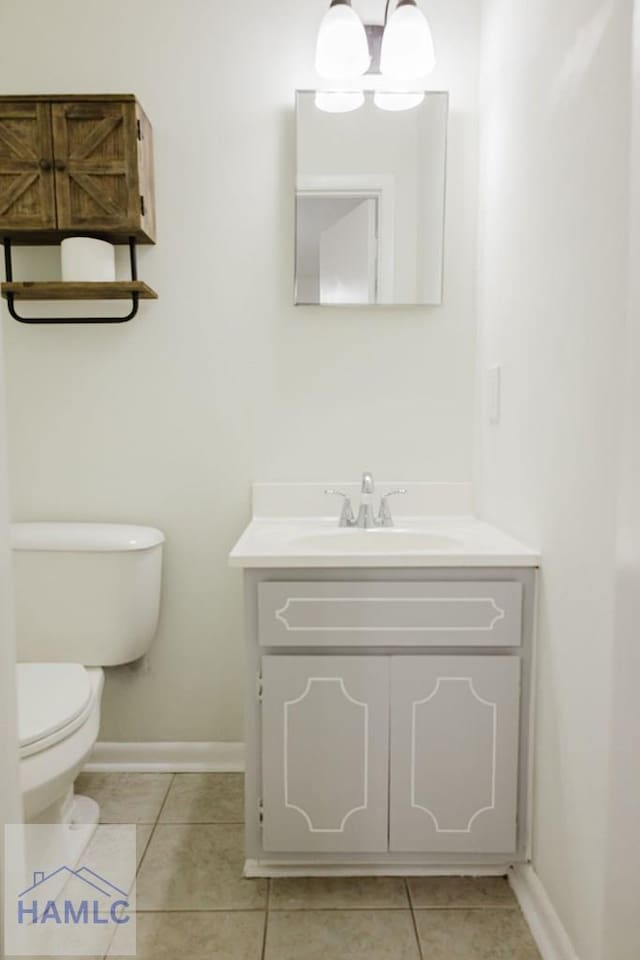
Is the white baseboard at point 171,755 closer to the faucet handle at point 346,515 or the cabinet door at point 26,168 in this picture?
the faucet handle at point 346,515

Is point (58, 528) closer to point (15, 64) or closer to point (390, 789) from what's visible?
point (390, 789)

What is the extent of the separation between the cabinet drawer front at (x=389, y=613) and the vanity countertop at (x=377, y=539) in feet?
0.19

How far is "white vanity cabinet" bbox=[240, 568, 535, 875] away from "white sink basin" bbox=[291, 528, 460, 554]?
0.29 meters

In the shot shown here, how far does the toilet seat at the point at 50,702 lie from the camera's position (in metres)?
1.38

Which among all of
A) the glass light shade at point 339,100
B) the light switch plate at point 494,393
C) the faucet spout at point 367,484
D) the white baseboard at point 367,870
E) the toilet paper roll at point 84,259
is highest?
the glass light shade at point 339,100

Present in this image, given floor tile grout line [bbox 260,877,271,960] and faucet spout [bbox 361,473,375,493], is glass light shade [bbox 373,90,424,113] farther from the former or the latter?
floor tile grout line [bbox 260,877,271,960]

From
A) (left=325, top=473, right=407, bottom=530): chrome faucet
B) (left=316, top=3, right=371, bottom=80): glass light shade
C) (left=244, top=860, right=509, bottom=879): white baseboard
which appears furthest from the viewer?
(left=325, top=473, right=407, bottom=530): chrome faucet

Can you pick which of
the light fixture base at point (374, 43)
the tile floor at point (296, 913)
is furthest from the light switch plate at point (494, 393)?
the tile floor at point (296, 913)

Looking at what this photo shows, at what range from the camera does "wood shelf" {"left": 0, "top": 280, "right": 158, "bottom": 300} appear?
1.77m

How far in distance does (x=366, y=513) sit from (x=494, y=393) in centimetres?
47

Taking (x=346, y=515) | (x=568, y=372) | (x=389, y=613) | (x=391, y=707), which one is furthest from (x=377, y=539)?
(x=568, y=372)

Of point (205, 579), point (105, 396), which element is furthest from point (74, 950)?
point (105, 396)

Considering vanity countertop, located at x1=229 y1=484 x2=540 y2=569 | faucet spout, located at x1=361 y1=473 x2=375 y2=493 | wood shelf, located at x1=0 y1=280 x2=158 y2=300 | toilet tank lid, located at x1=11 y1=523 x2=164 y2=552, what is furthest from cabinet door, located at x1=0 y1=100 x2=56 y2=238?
faucet spout, located at x1=361 y1=473 x2=375 y2=493

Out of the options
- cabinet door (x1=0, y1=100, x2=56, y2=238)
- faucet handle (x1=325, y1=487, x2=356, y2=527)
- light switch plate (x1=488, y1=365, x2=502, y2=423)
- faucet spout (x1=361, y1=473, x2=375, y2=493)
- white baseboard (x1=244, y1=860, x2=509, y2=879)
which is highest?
cabinet door (x1=0, y1=100, x2=56, y2=238)
